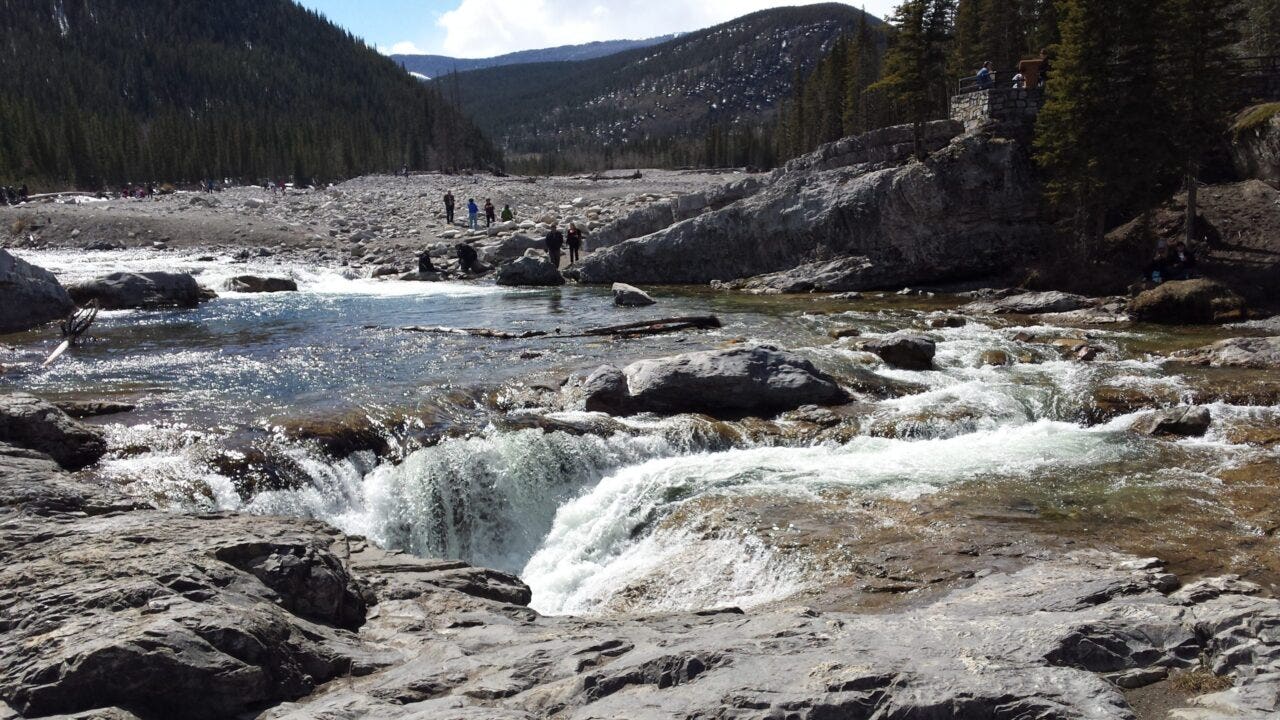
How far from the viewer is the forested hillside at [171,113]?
104 meters

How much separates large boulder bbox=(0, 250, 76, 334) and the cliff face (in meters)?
19.3

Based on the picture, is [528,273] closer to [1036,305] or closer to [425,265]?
[425,265]

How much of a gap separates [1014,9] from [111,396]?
49.2 meters

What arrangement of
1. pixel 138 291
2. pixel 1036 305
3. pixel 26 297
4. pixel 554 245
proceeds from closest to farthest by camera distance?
pixel 26 297 < pixel 1036 305 < pixel 138 291 < pixel 554 245

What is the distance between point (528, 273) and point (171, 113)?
12799cm

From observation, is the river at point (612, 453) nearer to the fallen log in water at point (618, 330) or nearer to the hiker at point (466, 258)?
the fallen log in water at point (618, 330)

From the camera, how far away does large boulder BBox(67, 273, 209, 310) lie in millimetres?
25219

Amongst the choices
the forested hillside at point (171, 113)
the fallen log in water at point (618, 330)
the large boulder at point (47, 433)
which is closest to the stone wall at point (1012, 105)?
the fallen log in water at point (618, 330)

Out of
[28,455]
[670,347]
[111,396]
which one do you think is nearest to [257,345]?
[111,396]

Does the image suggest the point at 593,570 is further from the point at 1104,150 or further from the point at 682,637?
the point at 1104,150

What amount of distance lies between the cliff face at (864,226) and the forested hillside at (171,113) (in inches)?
3648

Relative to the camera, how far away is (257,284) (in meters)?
30.9

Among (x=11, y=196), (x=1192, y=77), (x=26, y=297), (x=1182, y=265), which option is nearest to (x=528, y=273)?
(x=26, y=297)

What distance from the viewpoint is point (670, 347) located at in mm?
19875
